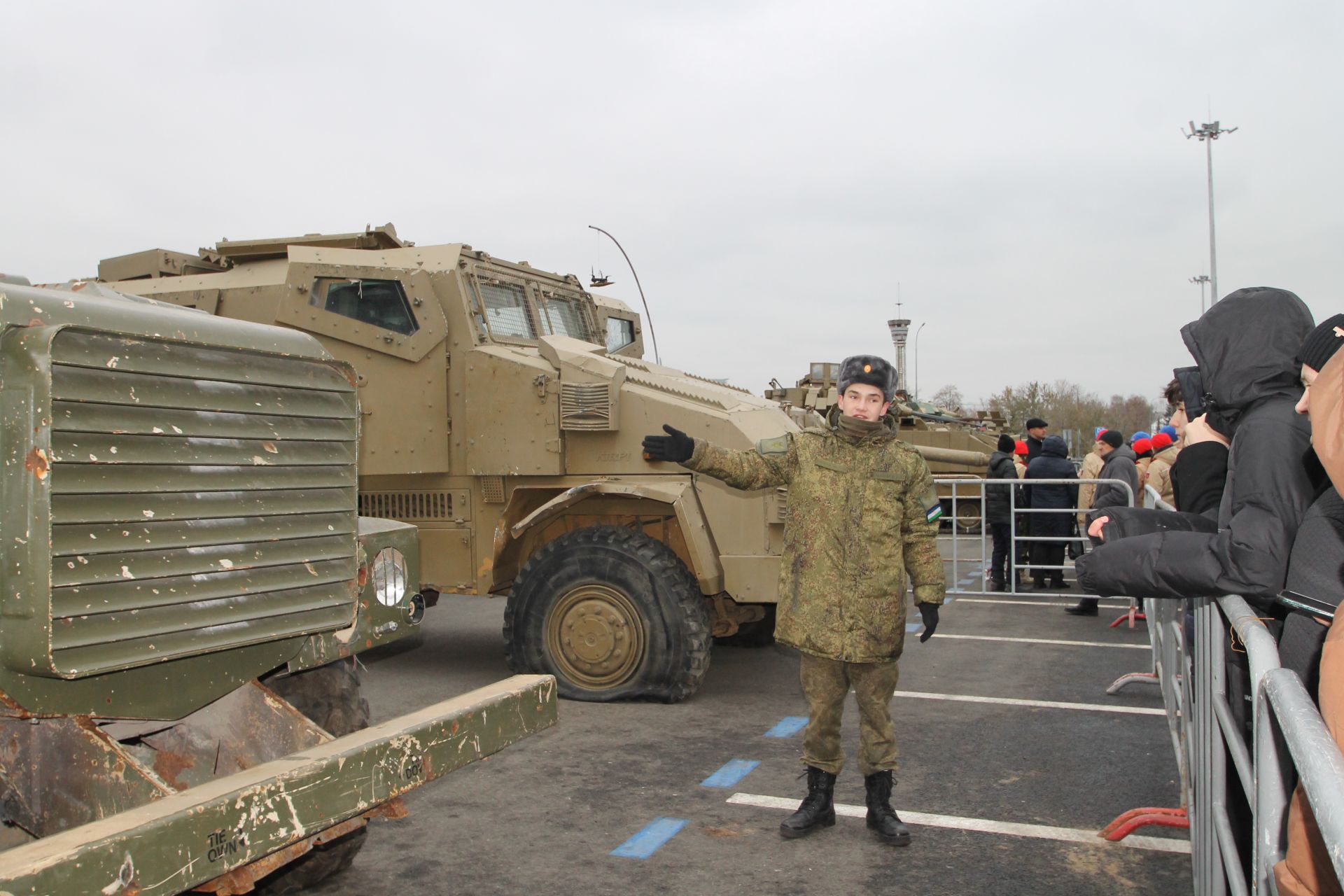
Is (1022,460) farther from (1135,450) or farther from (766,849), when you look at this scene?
(766,849)

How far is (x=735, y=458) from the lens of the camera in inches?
173

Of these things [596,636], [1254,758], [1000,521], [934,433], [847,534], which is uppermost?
[934,433]

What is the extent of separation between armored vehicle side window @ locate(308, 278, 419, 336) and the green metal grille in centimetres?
400

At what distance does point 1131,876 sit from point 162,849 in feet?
10.9

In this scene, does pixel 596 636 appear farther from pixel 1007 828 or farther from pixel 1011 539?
pixel 1011 539

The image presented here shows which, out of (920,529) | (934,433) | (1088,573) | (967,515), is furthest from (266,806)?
(967,515)

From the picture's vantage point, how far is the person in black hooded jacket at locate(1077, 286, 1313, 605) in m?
2.65

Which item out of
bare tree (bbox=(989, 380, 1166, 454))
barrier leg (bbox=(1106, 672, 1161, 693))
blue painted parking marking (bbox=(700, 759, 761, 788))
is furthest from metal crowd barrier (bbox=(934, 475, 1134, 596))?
bare tree (bbox=(989, 380, 1166, 454))

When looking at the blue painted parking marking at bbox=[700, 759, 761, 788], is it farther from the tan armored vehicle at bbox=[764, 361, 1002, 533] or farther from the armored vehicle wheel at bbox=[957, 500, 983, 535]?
the armored vehicle wheel at bbox=[957, 500, 983, 535]

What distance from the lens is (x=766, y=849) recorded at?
4246 mm

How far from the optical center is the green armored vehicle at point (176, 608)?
7.68 feet

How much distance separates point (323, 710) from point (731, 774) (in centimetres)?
222

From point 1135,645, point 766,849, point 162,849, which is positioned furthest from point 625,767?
point 1135,645

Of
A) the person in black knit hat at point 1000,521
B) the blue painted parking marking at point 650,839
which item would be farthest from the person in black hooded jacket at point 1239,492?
the person in black knit hat at point 1000,521
